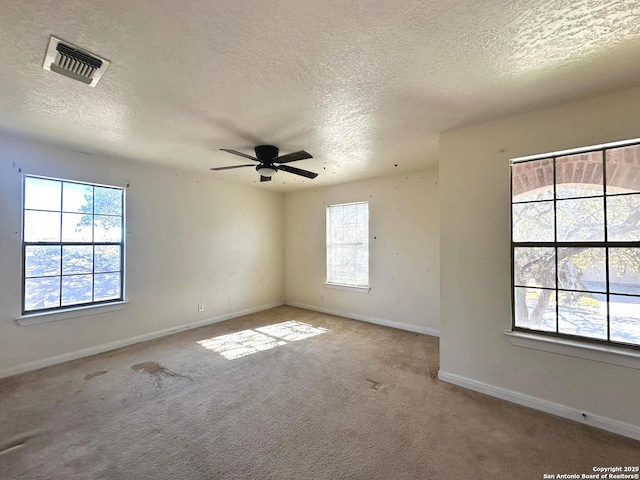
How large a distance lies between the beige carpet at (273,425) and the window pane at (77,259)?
Answer: 1.11m

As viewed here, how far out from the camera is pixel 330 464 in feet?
5.71

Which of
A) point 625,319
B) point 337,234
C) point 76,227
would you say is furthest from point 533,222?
point 76,227

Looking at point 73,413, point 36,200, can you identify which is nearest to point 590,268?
point 73,413

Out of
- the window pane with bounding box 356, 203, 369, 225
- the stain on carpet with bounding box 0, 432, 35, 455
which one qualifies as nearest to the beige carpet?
the stain on carpet with bounding box 0, 432, 35, 455

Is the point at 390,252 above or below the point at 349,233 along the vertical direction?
below

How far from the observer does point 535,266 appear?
2.47 meters

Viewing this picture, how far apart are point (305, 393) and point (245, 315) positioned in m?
3.07

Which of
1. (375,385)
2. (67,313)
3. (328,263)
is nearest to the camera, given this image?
(375,385)

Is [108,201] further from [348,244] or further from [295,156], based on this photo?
Result: [348,244]

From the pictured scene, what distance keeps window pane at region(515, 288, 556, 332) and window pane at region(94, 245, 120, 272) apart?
4.79 metres

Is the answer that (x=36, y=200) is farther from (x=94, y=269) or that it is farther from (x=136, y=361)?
(x=136, y=361)

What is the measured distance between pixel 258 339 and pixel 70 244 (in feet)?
8.74

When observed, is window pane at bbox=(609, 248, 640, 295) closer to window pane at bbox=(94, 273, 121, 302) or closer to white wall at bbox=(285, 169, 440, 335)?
white wall at bbox=(285, 169, 440, 335)

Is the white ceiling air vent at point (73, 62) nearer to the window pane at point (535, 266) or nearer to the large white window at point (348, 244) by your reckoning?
the window pane at point (535, 266)
